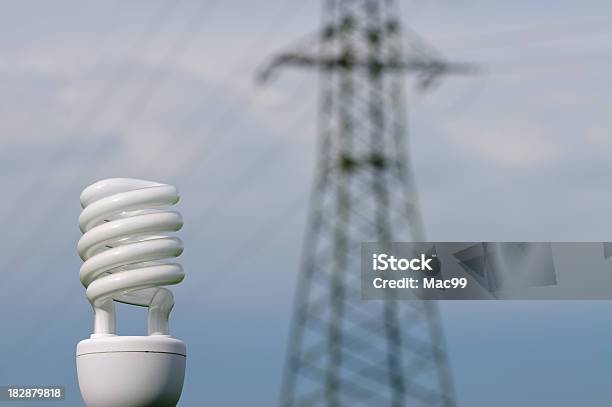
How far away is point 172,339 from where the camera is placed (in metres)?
27.2

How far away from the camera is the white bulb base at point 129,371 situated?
86.9 ft

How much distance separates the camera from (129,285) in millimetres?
26734

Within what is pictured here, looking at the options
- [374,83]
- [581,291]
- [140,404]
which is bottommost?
[140,404]

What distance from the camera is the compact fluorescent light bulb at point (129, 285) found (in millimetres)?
26562

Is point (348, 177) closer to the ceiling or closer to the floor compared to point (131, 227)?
closer to the ceiling

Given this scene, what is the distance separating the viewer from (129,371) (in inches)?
1043

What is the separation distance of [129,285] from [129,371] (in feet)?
5.13

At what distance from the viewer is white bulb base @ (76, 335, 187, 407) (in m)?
26.5

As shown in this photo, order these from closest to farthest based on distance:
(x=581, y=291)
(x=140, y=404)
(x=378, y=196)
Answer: (x=140, y=404) < (x=378, y=196) < (x=581, y=291)

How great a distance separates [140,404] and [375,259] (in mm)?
10267

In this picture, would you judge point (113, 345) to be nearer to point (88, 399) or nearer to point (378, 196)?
point (88, 399)

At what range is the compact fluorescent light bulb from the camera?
1046 inches

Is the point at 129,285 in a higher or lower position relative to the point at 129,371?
higher

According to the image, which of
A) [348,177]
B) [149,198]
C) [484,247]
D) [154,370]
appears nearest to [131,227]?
[149,198]
